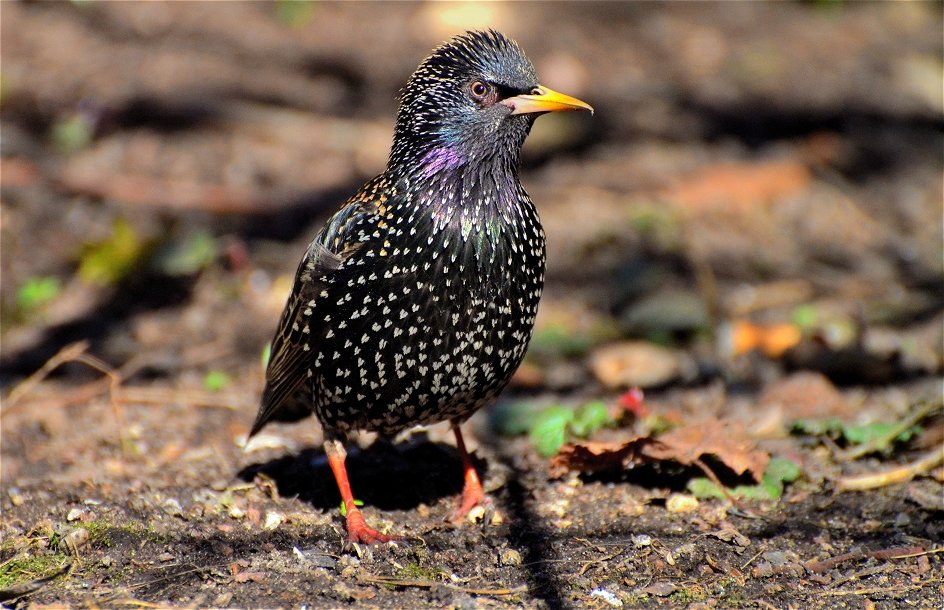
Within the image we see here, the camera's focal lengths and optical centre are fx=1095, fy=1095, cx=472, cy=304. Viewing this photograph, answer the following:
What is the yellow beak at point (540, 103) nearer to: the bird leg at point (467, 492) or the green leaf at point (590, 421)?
the bird leg at point (467, 492)

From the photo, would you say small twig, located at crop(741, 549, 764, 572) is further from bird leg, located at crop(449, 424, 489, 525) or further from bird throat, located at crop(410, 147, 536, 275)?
bird throat, located at crop(410, 147, 536, 275)

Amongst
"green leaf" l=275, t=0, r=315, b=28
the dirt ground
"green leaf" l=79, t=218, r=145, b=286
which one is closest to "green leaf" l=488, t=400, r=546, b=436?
the dirt ground

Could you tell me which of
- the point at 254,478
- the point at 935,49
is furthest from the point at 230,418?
the point at 935,49

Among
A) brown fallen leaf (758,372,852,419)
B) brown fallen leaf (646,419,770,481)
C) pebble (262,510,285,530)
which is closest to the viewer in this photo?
pebble (262,510,285,530)

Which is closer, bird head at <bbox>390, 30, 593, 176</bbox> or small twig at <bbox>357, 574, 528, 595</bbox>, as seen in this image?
small twig at <bbox>357, 574, 528, 595</bbox>

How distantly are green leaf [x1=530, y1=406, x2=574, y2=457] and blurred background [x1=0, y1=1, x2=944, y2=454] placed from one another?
89 centimetres

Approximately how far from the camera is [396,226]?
3.98 metres

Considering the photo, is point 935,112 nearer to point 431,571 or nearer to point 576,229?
point 576,229

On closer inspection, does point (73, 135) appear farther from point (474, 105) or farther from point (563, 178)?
point (474, 105)

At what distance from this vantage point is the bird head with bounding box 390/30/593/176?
4.05 metres

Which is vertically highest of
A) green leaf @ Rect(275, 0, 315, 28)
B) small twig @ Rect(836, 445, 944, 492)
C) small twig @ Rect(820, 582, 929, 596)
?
green leaf @ Rect(275, 0, 315, 28)

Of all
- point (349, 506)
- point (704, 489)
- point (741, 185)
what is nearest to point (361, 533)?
point (349, 506)

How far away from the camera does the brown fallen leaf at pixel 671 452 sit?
14.4 ft

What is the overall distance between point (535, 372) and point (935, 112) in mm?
4619
